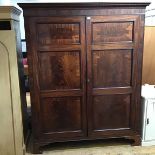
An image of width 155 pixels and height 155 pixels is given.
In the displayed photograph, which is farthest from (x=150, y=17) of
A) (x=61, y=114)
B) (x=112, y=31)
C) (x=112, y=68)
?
(x=61, y=114)

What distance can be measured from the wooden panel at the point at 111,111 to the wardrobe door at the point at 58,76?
0.54ft

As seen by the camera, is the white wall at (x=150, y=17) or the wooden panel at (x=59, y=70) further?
the white wall at (x=150, y=17)

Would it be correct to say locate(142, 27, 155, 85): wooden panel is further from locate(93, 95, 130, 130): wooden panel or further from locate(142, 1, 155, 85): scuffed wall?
locate(93, 95, 130, 130): wooden panel

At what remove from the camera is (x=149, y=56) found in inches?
122

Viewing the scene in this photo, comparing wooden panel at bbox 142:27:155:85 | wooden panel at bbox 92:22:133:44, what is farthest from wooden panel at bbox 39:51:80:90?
wooden panel at bbox 142:27:155:85

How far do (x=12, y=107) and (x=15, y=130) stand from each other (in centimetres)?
29

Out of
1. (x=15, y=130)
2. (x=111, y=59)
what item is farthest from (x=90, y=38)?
(x=15, y=130)

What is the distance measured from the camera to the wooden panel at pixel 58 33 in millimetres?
2320

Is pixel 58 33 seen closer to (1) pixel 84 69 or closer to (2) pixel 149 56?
(1) pixel 84 69

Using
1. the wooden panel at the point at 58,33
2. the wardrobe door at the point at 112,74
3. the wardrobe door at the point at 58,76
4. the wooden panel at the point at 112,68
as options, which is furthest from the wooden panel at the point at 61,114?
the wooden panel at the point at 58,33

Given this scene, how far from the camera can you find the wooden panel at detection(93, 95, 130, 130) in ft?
8.42

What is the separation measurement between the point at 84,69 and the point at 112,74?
13.7 inches

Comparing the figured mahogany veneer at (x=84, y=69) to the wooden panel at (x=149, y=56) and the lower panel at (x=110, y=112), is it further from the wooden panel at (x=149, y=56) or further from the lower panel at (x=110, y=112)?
the wooden panel at (x=149, y=56)

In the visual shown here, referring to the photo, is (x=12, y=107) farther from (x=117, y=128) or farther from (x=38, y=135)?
(x=117, y=128)
